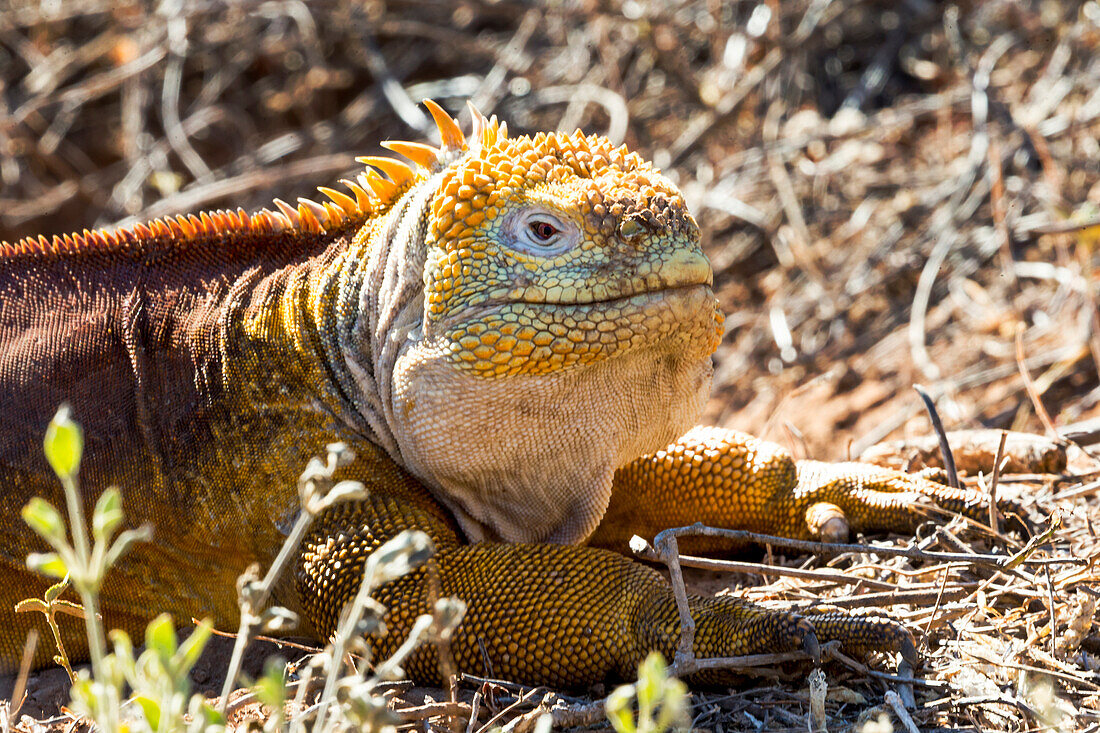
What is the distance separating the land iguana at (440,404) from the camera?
2.97m

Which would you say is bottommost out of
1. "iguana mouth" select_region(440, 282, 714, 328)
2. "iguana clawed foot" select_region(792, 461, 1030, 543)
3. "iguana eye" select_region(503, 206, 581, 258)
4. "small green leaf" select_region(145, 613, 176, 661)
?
"iguana clawed foot" select_region(792, 461, 1030, 543)

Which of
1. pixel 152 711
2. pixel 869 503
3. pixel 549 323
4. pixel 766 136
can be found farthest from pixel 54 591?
pixel 766 136

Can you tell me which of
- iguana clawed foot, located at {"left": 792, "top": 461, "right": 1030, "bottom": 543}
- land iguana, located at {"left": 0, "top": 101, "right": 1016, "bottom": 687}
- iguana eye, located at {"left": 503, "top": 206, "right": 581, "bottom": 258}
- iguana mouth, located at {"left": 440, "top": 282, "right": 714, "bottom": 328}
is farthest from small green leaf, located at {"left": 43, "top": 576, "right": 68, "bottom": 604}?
iguana clawed foot, located at {"left": 792, "top": 461, "right": 1030, "bottom": 543}

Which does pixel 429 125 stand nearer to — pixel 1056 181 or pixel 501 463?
pixel 1056 181

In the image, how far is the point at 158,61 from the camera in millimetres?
8102

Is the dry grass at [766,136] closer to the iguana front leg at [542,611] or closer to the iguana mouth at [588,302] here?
the iguana front leg at [542,611]

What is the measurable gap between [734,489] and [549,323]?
1275 mm

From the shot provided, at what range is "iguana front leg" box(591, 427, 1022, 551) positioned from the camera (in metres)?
3.84

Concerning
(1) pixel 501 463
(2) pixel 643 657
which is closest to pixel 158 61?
(1) pixel 501 463

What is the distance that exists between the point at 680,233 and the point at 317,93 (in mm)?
6534

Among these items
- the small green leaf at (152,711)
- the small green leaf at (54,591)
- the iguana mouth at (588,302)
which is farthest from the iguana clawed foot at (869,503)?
the small green leaf at (152,711)

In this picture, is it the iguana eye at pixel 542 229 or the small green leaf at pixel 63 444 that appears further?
the iguana eye at pixel 542 229

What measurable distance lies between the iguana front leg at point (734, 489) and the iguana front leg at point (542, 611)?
28.2 inches

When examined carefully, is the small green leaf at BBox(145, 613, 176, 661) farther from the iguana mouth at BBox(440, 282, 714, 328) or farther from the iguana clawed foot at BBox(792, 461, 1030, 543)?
the iguana clawed foot at BBox(792, 461, 1030, 543)
